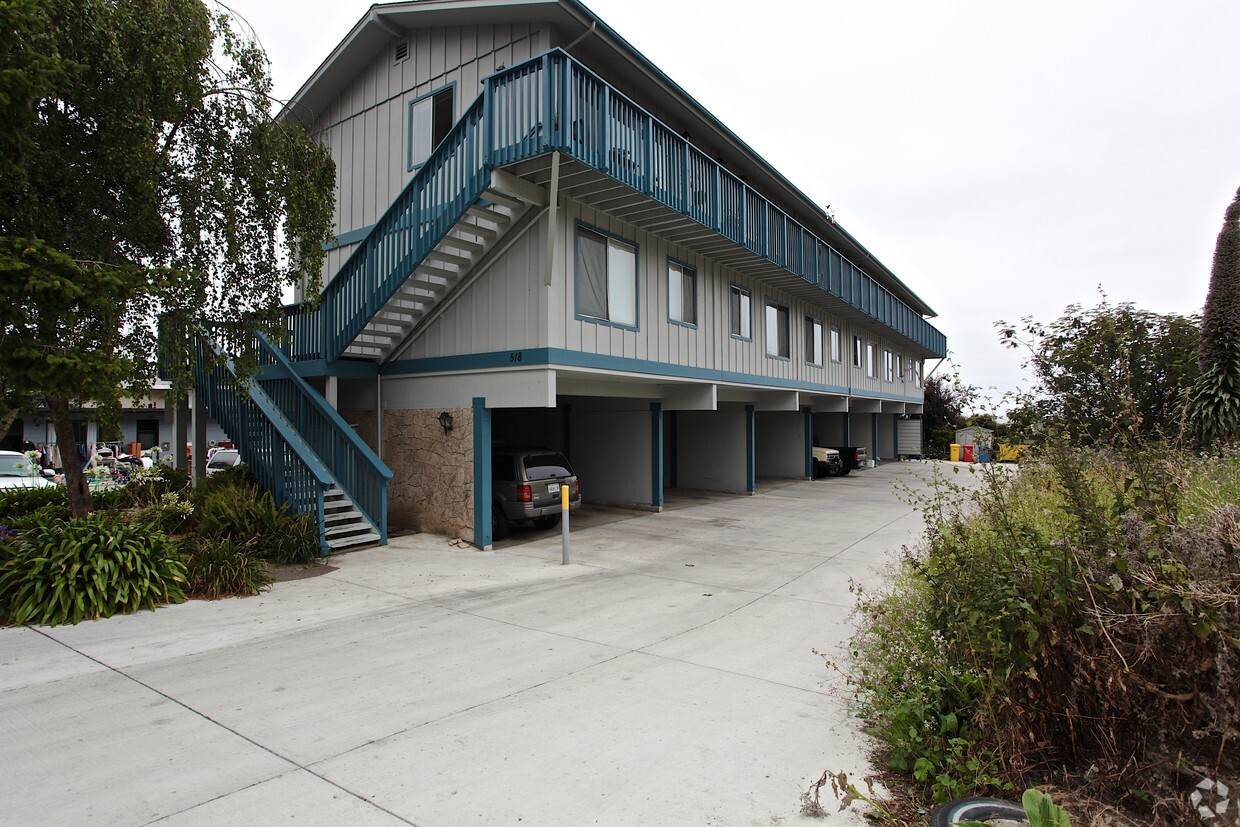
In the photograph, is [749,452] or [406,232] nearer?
[406,232]

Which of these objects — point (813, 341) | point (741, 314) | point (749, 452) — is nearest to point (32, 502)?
point (741, 314)

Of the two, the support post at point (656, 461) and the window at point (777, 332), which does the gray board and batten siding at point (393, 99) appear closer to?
the support post at point (656, 461)

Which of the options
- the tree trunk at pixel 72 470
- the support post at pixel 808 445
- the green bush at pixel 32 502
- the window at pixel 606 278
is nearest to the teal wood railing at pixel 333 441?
the tree trunk at pixel 72 470

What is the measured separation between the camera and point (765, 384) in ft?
57.4

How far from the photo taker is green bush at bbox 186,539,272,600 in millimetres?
7582

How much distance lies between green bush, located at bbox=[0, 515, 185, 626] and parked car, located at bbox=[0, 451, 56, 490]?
8.42 metres

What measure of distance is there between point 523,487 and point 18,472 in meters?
11.7

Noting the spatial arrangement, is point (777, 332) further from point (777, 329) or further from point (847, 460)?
point (847, 460)

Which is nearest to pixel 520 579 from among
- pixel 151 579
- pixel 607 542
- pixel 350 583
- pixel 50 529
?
pixel 350 583

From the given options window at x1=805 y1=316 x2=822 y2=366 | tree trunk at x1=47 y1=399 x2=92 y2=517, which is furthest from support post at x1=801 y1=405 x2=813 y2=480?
tree trunk at x1=47 y1=399 x2=92 y2=517

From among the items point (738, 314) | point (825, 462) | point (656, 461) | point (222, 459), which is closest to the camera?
point (656, 461)

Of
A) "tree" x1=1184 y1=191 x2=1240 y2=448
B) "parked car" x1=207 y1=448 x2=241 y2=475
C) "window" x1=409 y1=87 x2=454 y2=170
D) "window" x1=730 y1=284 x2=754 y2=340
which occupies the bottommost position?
"parked car" x1=207 y1=448 x2=241 y2=475

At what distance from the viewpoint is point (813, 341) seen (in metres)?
21.1

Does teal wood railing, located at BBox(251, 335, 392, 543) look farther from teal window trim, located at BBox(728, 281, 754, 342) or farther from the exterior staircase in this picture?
teal window trim, located at BBox(728, 281, 754, 342)
